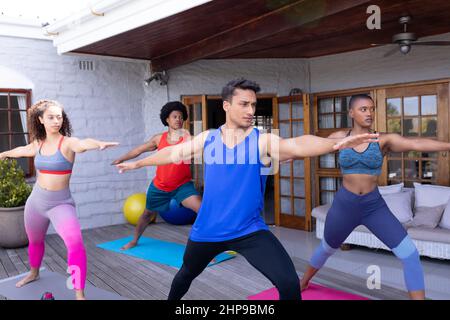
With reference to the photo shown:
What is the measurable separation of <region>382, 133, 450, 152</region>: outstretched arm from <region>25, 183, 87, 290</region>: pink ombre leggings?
2221 millimetres

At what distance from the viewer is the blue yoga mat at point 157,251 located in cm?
444

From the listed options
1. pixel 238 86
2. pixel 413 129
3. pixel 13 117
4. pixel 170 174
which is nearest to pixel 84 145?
pixel 238 86

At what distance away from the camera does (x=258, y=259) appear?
2.32 metres

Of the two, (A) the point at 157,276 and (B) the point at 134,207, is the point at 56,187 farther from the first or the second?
(B) the point at 134,207

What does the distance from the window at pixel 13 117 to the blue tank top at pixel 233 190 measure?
412 centimetres

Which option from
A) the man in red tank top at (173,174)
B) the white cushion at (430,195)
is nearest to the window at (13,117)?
the man in red tank top at (173,174)

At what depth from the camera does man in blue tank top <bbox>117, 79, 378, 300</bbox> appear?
2.34 m

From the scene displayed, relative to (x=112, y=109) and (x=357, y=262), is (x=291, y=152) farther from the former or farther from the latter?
(x=112, y=109)

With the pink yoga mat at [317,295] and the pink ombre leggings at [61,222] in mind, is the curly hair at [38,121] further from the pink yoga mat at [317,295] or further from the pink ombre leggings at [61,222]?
the pink yoga mat at [317,295]

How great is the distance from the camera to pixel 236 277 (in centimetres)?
390

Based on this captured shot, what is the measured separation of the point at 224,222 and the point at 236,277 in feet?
5.45

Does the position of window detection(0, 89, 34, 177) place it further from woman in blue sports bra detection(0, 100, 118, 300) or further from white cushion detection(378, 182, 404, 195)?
white cushion detection(378, 182, 404, 195)

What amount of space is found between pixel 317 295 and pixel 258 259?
1.29m

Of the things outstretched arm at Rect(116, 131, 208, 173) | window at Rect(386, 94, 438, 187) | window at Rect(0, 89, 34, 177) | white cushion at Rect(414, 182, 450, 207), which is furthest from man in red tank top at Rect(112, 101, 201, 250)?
window at Rect(386, 94, 438, 187)
